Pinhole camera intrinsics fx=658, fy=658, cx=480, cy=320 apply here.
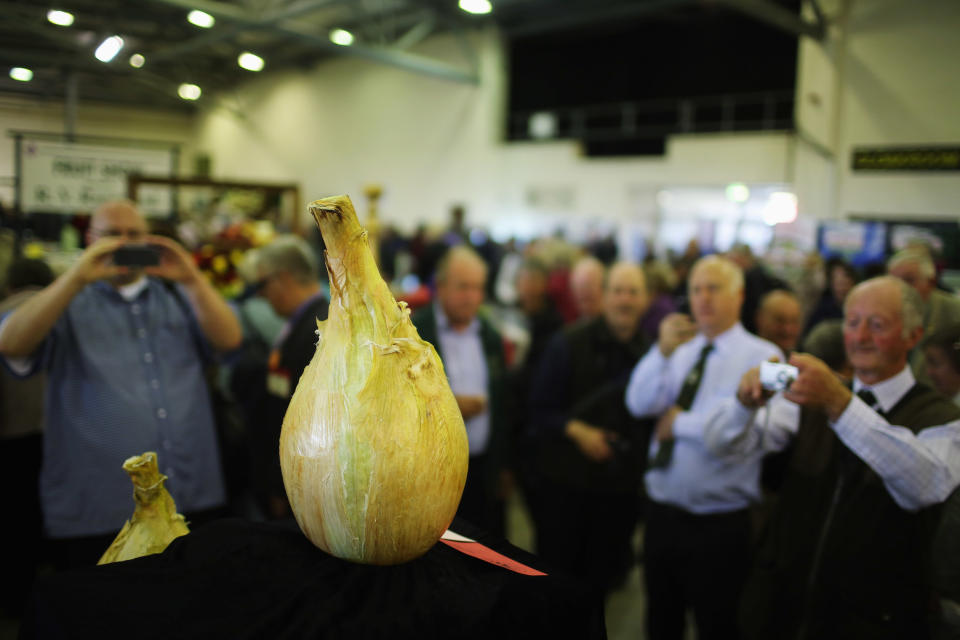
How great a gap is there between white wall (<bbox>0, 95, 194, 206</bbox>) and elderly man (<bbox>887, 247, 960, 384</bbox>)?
238 cm

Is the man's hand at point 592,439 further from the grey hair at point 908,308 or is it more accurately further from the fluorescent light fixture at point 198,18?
the fluorescent light fixture at point 198,18

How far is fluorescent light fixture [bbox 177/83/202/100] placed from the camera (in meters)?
2.21

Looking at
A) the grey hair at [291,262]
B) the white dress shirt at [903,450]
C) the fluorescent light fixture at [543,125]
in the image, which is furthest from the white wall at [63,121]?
the fluorescent light fixture at [543,125]

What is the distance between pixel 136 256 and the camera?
1809mm

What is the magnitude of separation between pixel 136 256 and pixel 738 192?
10.3 metres

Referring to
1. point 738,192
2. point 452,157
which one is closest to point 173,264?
point 738,192

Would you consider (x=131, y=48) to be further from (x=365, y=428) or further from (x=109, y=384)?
(x=365, y=428)

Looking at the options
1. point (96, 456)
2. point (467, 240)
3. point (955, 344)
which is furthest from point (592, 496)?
point (467, 240)

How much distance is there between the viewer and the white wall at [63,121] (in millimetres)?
1637

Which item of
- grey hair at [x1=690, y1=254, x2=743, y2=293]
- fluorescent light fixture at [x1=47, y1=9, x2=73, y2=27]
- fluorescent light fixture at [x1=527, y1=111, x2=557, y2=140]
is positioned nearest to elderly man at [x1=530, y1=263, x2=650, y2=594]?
grey hair at [x1=690, y1=254, x2=743, y2=293]

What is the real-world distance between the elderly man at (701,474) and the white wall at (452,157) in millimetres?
8756

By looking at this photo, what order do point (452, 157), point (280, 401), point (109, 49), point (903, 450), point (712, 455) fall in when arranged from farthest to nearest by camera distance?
1. point (452, 157)
2. point (280, 401)
3. point (712, 455)
4. point (109, 49)
5. point (903, 450)

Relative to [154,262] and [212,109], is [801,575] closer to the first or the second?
[154,262]

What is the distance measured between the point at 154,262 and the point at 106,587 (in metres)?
1.21
